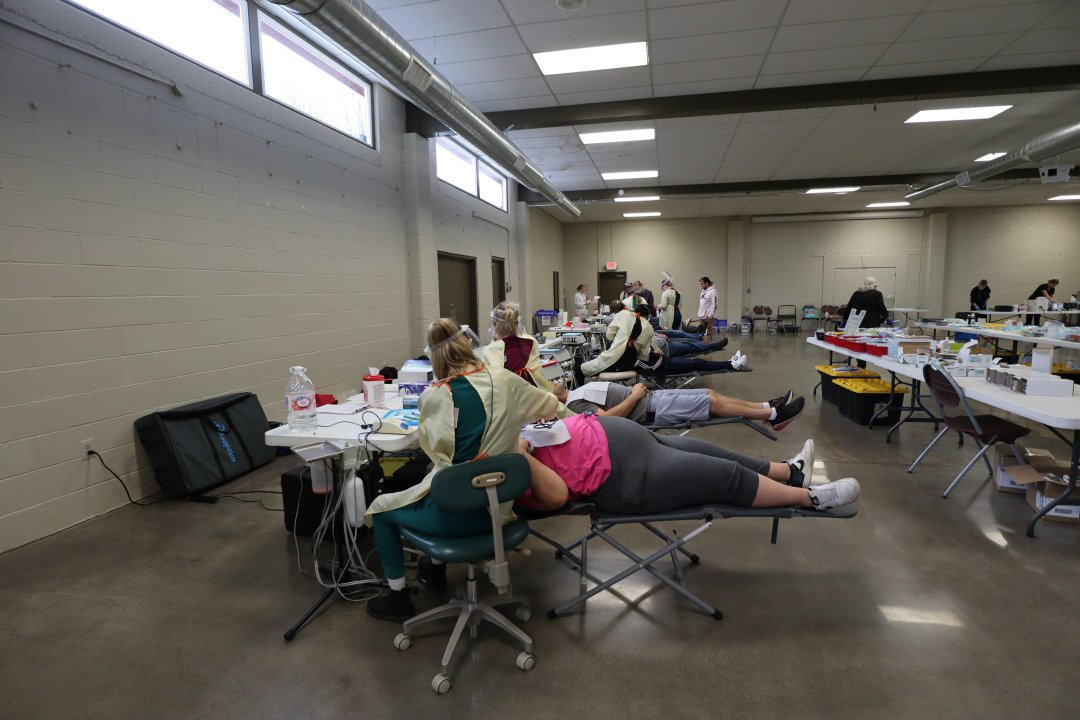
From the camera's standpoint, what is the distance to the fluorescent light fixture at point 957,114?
20.7 feet

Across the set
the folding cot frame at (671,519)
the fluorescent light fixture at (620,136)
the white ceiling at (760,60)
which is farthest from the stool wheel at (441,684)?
the fluorescent light fixture at (620,136)

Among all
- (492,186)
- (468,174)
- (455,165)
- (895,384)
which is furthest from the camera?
→ (492,186)

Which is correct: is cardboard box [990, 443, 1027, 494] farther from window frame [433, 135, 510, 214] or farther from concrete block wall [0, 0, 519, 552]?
window frame [433, 135, 510, 214]

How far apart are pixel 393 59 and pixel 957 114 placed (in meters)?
6.91

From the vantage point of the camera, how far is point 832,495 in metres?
2.15

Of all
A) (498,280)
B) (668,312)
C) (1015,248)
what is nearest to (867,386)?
(668,312)

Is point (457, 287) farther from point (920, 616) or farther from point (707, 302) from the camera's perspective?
point (920, 616)

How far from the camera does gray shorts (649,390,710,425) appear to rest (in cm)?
332

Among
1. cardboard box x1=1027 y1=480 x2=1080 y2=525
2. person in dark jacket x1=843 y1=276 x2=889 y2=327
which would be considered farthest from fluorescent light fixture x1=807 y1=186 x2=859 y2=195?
cardboard box x1=1027 y1=480 x2=1080 y2=525

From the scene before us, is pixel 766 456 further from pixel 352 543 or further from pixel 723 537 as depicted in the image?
pixel 352 543

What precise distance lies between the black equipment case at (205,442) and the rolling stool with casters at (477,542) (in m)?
1.97

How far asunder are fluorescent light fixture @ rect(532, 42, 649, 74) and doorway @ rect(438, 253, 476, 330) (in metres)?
3.17

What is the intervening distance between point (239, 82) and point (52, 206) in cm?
173

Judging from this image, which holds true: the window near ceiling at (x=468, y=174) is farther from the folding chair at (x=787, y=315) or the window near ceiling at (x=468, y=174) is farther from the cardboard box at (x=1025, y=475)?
the folding chair at (x=787, y=315)
